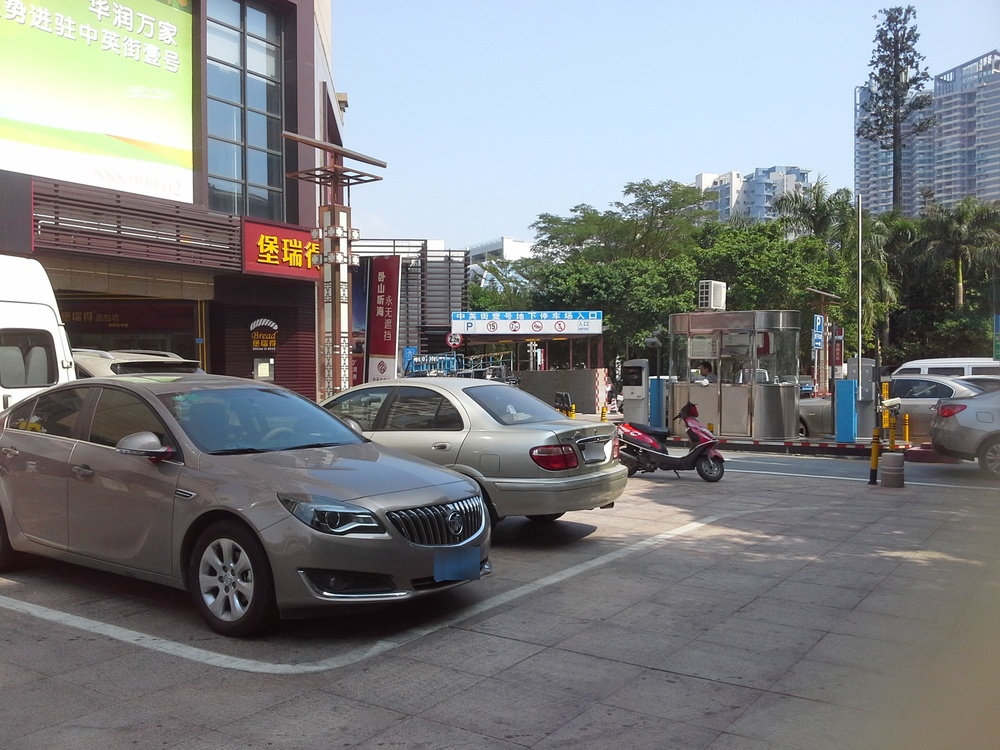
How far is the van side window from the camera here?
9.93 metres

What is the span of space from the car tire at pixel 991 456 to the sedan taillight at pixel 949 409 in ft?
1.91

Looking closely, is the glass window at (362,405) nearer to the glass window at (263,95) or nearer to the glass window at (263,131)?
the glass window at (263,131)

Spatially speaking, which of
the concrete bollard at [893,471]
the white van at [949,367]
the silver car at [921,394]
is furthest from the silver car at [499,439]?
the white van at [949,367]

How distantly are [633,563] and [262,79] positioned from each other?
19.1 meters

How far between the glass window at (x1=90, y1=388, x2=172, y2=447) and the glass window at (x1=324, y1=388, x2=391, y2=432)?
2.58m

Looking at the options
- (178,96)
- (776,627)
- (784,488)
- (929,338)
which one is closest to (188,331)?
(178,96)

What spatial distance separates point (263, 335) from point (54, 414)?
1718 centimetres

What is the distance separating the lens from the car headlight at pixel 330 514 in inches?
201

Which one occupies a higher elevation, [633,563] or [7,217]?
[7,217]

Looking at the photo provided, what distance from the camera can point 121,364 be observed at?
1066 centimetres

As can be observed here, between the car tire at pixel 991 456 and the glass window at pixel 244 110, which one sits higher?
the glass window at pixel 244 110

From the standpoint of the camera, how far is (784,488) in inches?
489

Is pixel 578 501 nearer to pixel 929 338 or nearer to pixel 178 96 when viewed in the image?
pixel 178 96

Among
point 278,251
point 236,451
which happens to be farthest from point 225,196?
point 236,451
